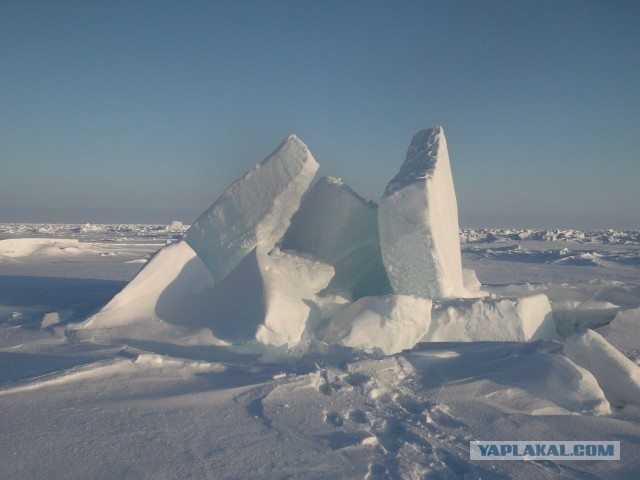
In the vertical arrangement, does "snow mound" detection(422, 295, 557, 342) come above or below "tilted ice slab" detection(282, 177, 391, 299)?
below

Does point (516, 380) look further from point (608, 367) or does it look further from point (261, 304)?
point (261, 304)

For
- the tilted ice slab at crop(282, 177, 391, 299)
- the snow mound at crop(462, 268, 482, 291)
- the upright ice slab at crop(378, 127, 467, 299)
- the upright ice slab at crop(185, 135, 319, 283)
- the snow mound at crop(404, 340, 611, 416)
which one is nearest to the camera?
the snow mound at crop(404, 340, 611, 416)

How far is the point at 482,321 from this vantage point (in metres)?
3.93

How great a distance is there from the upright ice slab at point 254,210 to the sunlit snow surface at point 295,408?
1.50 meters

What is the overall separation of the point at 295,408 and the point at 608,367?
1.96m

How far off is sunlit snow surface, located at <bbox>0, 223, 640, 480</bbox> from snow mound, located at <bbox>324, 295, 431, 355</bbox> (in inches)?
8.2

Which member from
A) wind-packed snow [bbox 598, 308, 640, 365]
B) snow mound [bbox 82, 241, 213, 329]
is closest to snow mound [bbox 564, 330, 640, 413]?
wind-packed snow [bbox 598, 308, 640, 365]

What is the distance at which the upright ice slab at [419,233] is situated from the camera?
407 centimetres

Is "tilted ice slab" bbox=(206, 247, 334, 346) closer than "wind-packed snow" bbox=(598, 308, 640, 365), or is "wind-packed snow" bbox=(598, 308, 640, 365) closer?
"tilted ice slab" bbox=(206, 247, 334, 346)

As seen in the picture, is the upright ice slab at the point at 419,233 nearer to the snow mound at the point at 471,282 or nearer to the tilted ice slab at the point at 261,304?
the tilted ice slab at the point at 261,304

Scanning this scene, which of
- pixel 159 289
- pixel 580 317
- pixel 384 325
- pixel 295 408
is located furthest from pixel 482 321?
pixel 159 289

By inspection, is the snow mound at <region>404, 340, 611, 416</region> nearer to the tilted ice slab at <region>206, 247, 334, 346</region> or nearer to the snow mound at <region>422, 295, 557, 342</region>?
the snow mound at <region>422, 295, 557, 342</region>

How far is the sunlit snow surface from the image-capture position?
1.94 meters

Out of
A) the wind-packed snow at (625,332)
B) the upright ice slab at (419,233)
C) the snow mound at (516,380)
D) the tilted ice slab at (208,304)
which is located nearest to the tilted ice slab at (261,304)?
the tilted ice slab at (208,304)
